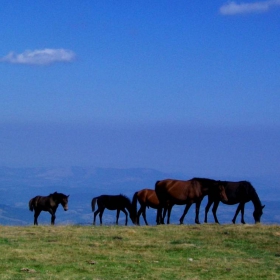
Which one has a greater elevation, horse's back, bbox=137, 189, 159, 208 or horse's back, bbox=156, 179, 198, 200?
horse's back, bbox=156, 179, 198, 200

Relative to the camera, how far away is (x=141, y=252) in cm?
1803

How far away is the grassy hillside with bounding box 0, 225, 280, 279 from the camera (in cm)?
1532

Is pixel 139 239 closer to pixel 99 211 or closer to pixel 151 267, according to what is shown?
pixel 151 267

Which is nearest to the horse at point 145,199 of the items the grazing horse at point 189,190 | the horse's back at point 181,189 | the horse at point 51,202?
the grazing horse at point 189,190

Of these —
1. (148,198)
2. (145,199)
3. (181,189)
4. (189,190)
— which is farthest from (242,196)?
(145,199)

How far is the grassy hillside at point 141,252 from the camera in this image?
50.3 ft

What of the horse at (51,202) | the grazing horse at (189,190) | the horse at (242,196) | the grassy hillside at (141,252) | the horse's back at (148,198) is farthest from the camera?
the horse's back at (148,198)

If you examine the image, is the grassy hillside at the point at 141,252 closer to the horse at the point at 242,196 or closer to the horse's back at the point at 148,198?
the horse at the point at 242,196

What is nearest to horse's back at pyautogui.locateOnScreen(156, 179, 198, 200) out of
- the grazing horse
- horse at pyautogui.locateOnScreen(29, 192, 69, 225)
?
the grazing horse

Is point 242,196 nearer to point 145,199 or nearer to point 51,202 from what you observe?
point 145,199

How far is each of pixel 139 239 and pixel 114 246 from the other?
5.55ft

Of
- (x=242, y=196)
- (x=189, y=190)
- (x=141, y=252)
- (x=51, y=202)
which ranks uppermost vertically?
(x=189, y=190)

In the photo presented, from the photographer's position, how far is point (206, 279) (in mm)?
14781

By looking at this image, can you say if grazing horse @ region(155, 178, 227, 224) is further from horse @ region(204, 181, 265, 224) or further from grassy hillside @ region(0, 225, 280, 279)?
grassy hillside @ region(0, 225, 280, 279)
